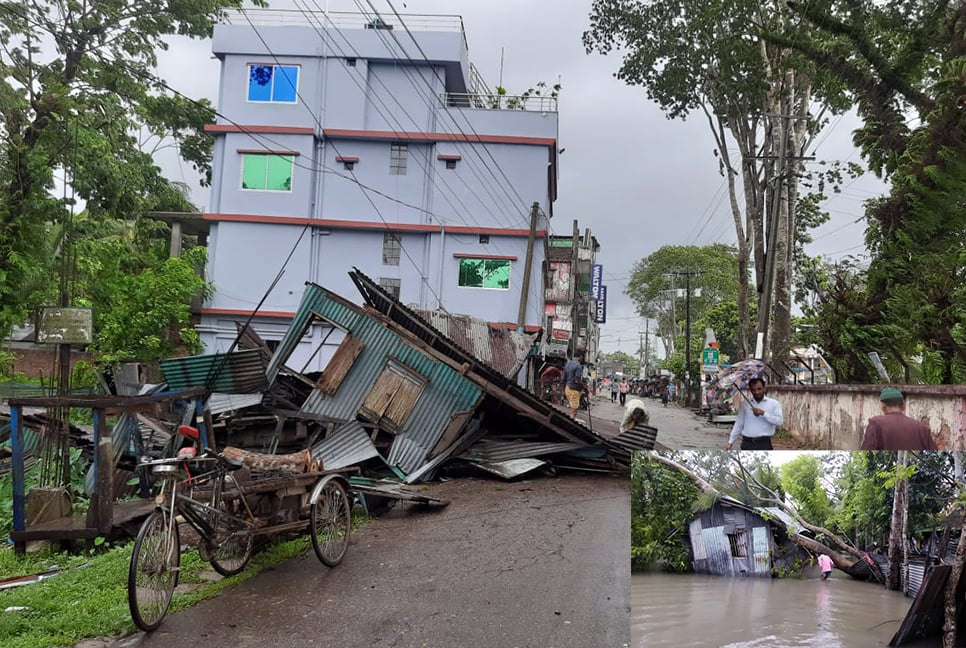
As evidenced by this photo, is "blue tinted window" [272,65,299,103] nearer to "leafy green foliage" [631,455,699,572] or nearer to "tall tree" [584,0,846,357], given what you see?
"tall tree" [584,0,846,357]

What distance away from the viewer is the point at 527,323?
1094 inches

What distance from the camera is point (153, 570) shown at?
5047mm

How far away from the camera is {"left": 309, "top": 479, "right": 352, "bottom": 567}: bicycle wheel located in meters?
6.49

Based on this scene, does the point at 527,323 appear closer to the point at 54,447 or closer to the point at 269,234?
the point at 269,234

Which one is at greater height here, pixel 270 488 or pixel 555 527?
pixel 270 488

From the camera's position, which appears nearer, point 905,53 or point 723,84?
point 905,53

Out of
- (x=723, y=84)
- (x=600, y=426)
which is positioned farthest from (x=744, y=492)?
(x=723, y=84)

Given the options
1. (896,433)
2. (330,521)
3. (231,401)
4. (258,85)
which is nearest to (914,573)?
(896,433)

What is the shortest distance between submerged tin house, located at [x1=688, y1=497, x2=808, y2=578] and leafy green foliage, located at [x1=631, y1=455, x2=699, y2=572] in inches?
1.3

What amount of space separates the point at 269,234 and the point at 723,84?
1672 cm

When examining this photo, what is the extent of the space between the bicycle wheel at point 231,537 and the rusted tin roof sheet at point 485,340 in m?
11.8

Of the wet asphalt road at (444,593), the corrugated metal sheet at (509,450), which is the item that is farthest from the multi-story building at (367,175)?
the wet asphalt road at (444,593)

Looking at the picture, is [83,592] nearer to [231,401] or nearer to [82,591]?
[82,591]

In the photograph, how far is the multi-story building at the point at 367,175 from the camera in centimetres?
2778
